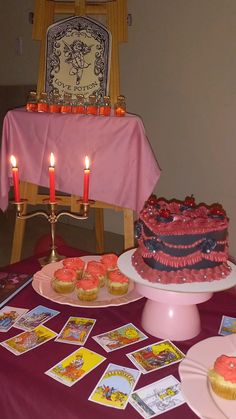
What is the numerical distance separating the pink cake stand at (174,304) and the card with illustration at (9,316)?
0.32m

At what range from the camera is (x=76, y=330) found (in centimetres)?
110

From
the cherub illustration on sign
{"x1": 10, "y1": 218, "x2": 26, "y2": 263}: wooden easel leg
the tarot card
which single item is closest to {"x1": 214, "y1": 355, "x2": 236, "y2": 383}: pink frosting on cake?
the tarot card

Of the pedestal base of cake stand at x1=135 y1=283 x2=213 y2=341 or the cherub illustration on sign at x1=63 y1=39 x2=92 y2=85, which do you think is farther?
the cherub illustration on sign at x1=63 y1=39 x2=92 y2=85

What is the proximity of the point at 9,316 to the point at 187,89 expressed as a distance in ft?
7.95

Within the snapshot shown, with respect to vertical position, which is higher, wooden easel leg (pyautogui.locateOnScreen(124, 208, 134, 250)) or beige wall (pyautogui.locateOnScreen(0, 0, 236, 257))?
beige wall (pyautogui.locateOnScreen(0, 0, 236, 257))

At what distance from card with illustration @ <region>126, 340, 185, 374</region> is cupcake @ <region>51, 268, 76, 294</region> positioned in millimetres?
324

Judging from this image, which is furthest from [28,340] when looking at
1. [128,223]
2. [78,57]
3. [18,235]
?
[78,57]

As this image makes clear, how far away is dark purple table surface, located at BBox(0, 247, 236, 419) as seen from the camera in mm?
842

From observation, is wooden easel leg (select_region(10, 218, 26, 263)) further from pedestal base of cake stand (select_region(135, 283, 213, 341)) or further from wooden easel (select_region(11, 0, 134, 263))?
pedestal base of cake stand (select_region(135, 283, 213, 341))

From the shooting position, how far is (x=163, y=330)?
1.06 m

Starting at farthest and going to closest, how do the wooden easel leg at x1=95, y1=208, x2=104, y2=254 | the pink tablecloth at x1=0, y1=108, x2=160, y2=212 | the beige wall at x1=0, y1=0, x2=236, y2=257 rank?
the beige wall at x1=0, y1=0, x2=236, y2=257 < the wooden easel leg at x1=95, y1=208, x2=104, y2=254 < the pink tablecloth at x1=0, y1=108, x2=160, y2=212

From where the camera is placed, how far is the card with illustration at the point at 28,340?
1.02m

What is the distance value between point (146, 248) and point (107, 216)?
9.00 feet

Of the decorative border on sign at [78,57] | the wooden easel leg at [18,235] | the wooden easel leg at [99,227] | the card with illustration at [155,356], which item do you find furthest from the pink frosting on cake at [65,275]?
the wooden easel leg at [99,227]
